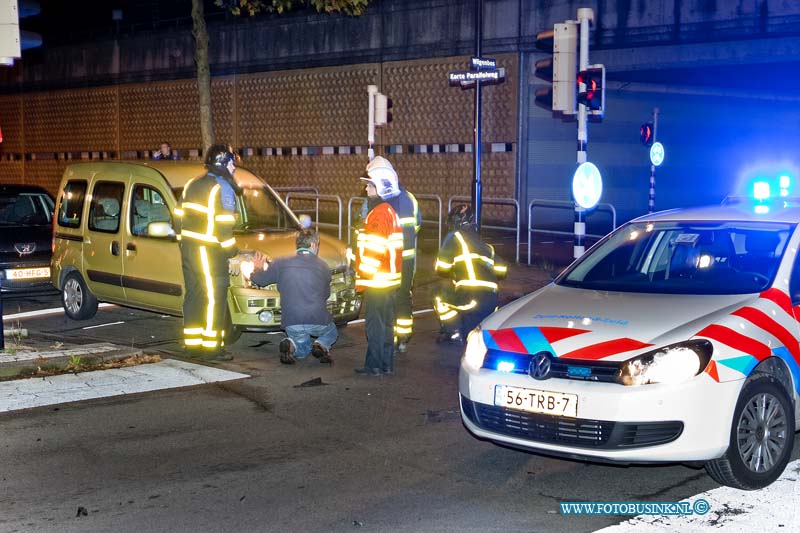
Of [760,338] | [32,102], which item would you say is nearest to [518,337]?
[760,338]

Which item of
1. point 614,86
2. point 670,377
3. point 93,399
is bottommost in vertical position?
point 93,399

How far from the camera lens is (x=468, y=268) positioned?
10.0 meters

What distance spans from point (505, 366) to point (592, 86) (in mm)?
7734

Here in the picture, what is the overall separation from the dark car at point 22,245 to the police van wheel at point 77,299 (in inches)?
42.0

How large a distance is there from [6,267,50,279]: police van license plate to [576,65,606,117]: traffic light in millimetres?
7096

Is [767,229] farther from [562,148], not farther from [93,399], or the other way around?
[562,148]

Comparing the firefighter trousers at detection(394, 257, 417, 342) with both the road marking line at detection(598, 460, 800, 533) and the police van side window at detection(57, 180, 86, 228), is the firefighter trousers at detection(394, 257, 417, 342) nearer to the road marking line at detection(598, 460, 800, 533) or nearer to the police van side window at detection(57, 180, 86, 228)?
the police van side window at detection(57, 180, 86, 228)

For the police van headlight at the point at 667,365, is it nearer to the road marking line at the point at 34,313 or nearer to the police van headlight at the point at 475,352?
the police van headlight at the point at 475,352

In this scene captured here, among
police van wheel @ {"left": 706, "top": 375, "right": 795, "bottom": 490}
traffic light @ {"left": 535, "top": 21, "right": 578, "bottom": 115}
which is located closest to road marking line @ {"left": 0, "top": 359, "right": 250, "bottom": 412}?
police van wheel @ {"left": 706, "top": 375, "right": 795, "bottom": 490}

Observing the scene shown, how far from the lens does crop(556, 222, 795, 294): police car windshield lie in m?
6.59

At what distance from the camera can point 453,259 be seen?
10.1 meters

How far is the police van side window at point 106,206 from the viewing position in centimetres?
1137

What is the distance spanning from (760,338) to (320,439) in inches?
114

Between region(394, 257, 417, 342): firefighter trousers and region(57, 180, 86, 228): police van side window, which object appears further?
region(57, 180, 86, 228): police van side window
